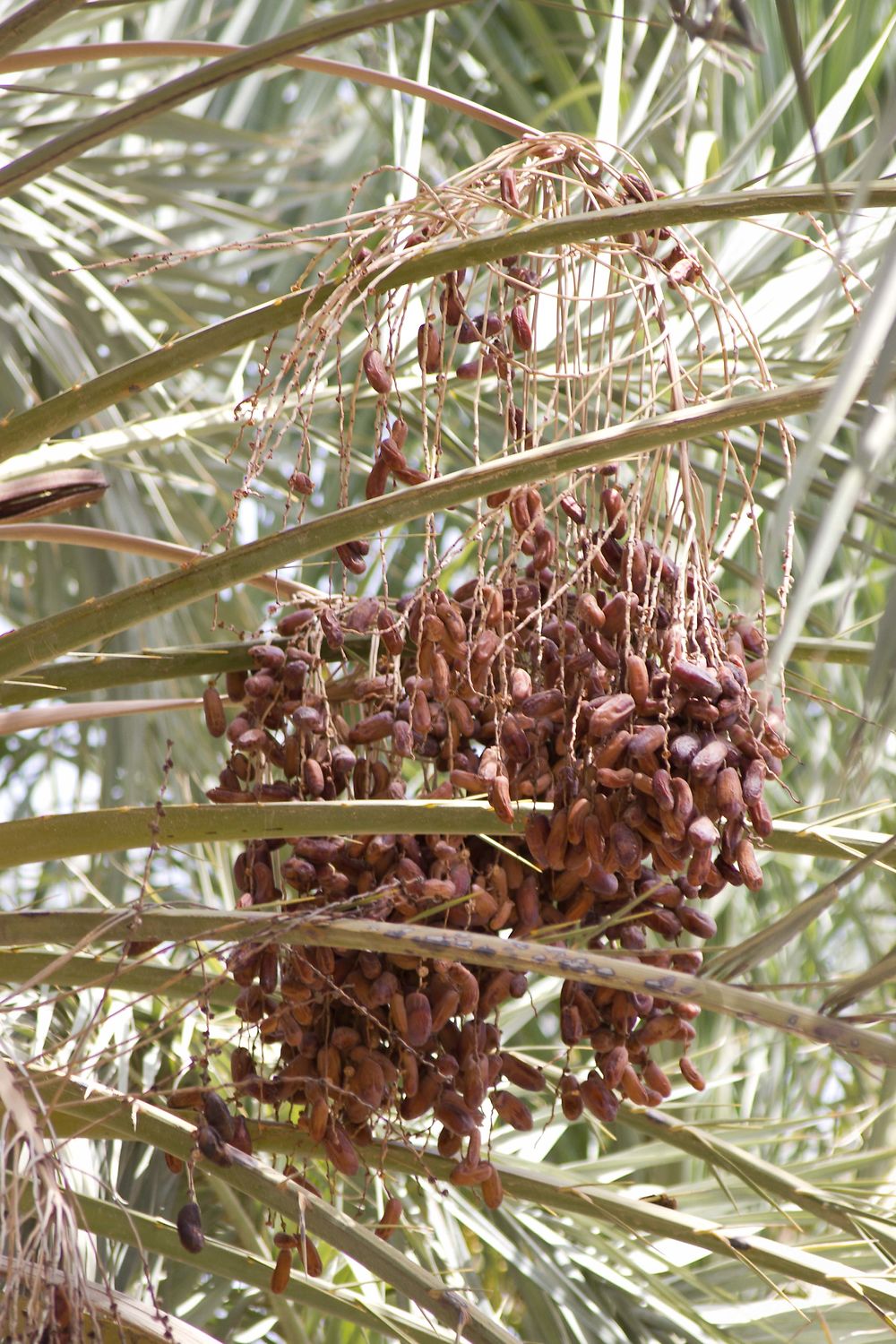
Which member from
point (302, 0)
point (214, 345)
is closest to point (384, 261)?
point (214, 345)

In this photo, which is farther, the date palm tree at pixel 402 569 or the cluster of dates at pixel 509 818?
the cluster of dates at pixel 509 818

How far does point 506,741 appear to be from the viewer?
1.03 metres

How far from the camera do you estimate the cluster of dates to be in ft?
3.10

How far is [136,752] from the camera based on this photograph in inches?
79.2

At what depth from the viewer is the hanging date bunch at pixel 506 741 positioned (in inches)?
37.5

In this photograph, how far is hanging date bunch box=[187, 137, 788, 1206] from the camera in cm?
95

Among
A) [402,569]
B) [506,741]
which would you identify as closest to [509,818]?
[506,741]

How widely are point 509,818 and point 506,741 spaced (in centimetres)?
9

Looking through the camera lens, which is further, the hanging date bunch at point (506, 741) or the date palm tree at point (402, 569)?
the hanging date bunch at point (506, 741)

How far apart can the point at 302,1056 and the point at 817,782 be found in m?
1.65

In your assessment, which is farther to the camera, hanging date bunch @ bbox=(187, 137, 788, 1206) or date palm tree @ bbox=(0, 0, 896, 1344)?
Answer: hanging date bunch @ bbox=(187, 137, 788, 1206)

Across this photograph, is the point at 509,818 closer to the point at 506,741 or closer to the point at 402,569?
the point at 506,741

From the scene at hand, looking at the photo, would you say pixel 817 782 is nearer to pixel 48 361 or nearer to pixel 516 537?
pixel 48 361

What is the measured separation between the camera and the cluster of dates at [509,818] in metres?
0.95
